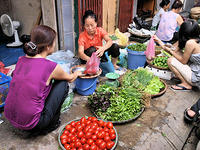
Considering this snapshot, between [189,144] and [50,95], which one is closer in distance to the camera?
[50,95]

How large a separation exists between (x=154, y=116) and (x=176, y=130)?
0.38m

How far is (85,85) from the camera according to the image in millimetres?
3336

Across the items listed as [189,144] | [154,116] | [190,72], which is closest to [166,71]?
[190,72]

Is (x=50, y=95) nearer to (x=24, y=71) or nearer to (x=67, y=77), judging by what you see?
(x=67, y=77)

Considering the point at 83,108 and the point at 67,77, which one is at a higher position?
the point at 67,77

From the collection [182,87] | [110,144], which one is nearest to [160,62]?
[182,87]

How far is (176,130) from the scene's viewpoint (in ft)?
9.03

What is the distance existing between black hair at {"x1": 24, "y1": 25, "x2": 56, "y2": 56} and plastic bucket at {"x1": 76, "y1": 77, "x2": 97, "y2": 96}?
1.27m

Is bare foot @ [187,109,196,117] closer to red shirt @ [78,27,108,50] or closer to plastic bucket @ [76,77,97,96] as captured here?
plastic bucket @ [76,77,97,96]

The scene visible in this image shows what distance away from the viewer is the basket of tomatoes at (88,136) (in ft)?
7.15

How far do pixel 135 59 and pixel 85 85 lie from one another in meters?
1.72

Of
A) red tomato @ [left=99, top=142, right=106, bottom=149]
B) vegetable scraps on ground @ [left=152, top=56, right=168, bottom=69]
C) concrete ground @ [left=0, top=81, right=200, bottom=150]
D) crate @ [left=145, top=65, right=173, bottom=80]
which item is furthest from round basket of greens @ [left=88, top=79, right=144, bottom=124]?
vegetable scraps on ground @ [left=152, top=56, right=168, bottom=69]

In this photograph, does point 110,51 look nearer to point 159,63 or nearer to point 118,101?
point 159,63

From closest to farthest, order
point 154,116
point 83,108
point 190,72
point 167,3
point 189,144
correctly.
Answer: point 189,144 < point 154,116 < point 83,108 < point 190,72 < point 167,3
